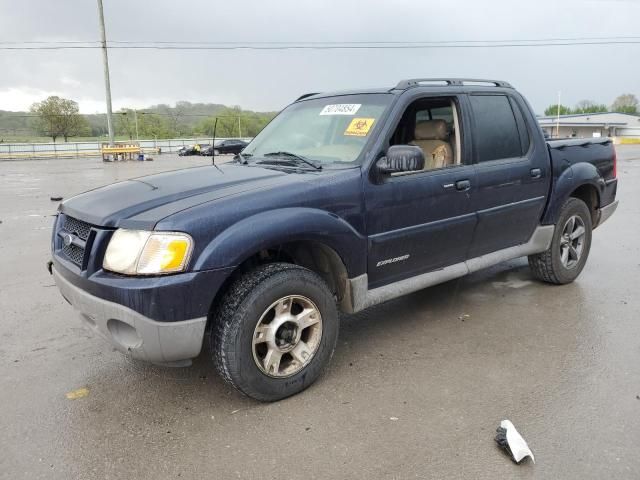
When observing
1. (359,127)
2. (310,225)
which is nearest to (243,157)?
(359,127)

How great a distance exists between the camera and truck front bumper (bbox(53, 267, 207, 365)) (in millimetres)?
2668

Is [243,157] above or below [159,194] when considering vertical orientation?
above

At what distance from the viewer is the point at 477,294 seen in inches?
198

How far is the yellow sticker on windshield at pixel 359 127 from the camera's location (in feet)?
11.9

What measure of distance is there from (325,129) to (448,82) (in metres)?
1.09

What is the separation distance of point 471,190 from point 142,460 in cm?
289

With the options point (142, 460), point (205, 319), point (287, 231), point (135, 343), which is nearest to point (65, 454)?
point (142, 460)

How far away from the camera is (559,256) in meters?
5.05

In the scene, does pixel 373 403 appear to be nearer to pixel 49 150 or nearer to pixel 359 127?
pixel 359 127

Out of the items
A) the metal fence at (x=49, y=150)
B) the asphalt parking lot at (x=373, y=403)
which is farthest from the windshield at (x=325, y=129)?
the metal fence at (x=49, y=150)

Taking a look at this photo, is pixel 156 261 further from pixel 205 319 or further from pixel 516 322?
pixel 516 322

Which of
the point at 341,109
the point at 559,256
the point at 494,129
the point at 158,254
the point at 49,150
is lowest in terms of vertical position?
the point at 559,256

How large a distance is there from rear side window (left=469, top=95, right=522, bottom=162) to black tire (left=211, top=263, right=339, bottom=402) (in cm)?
196

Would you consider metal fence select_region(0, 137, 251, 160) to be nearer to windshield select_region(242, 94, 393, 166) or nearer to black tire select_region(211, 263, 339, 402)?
windshield select_region(242, 94, 393, 166)
